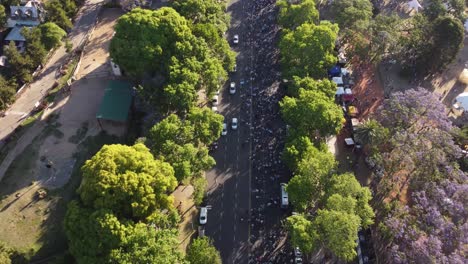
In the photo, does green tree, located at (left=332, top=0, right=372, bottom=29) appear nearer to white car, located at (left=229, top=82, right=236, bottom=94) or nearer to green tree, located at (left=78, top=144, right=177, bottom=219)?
white car, located at (left=229, top=82, right=236, bottom=94)

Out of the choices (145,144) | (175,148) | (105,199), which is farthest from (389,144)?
(105,199)

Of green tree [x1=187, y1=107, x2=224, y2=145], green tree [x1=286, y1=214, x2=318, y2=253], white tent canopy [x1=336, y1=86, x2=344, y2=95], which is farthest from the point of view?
white tent canopy [x1=336, y1=86, x2=344, y2=95]

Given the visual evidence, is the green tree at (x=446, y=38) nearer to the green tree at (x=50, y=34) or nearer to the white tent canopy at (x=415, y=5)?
the white tent canopy at (x=415, y=5)

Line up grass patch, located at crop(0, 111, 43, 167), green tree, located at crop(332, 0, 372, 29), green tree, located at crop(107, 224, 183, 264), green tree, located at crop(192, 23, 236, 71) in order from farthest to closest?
green tree, located at crop(332, 0, 372, 29) → green tree, located at crop(192, 23, 236, 71) → grass patch, located at crop(0, 111, 43, 167) → green tree, located at crop(107, 224, 183, 264)

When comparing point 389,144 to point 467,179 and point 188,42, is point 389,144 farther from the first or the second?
point 188,42

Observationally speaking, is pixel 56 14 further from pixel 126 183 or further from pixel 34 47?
pixel 126 183

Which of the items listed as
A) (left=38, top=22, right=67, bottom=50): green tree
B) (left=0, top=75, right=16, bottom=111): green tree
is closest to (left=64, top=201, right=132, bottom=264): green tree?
(left=0, top=75, right=16, bottom=111): green tree
